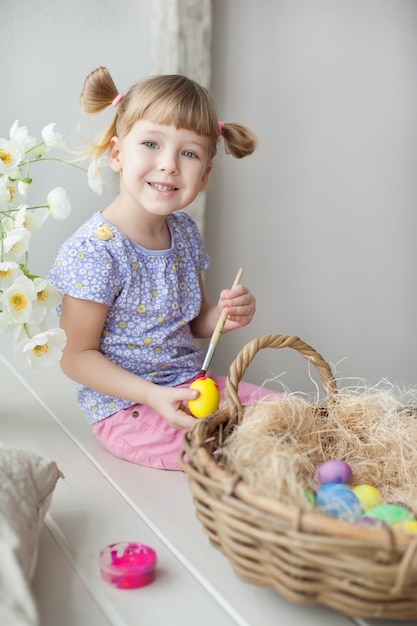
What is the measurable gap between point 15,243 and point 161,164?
0.33m

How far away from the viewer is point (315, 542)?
→ 2.39 feet

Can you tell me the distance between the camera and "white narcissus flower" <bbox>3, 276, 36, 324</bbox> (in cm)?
114

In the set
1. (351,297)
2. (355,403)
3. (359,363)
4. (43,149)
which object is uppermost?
(43,149)

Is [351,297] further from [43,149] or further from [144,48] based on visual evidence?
[43,149]

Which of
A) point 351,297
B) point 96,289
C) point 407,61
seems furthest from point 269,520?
point 407,61

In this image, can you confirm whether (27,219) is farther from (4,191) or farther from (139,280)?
(139,280)

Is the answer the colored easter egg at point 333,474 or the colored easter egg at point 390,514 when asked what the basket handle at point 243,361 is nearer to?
the colored easter egg at point 333,474

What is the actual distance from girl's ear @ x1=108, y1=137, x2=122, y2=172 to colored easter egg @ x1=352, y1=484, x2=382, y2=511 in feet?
2.49

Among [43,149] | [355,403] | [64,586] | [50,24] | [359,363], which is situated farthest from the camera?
[359,363]

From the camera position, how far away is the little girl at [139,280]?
1.34 m

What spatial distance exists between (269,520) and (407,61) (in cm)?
176

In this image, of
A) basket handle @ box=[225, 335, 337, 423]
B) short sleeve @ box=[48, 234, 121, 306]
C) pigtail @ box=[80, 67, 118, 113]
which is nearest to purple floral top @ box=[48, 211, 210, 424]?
short sleeve @ box=[48, 234, 121, 306]

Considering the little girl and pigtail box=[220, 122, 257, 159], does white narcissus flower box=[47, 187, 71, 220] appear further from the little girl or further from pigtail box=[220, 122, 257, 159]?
pigtail box=[220, 122, 257, 159]

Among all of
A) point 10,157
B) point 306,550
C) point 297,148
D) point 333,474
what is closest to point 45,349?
point 10,157
